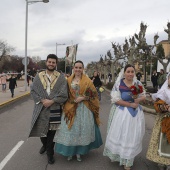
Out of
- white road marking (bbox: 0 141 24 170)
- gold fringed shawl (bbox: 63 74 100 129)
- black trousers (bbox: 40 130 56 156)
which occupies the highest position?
gold fringed shawl (bbox: 63 74 100 129)

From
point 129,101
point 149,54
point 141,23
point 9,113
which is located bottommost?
point 9,113

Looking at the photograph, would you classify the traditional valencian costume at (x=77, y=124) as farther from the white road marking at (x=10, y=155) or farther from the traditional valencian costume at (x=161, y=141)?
the traditional valencian costume at (x=161, y=141)

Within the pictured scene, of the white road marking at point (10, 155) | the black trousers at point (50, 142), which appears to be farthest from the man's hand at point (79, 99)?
the white road marking at point (10, 155)

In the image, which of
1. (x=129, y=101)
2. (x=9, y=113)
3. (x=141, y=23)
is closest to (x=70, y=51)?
(x=141, y=23)

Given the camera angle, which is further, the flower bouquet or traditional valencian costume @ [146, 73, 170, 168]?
the flower bouquet

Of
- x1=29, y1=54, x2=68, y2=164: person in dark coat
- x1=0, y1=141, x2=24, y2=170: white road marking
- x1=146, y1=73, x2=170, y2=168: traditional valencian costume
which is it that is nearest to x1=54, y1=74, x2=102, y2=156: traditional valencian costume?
x1=29, y1=54, x2=68, y2=164: person in dark coat

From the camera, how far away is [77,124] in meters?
4.66

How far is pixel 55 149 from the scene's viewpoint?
4.78 meters

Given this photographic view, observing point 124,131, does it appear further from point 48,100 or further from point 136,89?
point 48,100

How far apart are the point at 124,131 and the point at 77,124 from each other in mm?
836

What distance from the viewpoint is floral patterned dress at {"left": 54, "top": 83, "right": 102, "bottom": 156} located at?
462cm

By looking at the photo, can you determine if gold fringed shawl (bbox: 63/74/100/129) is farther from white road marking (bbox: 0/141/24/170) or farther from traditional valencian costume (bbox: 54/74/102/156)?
white road marking (bbox: 0/141/24/170)

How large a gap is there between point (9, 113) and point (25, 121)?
6.83ft

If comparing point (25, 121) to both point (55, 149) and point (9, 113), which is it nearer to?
point (9, 113)
